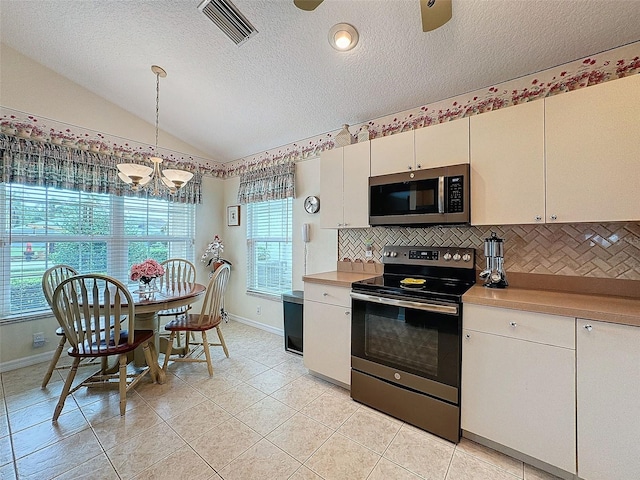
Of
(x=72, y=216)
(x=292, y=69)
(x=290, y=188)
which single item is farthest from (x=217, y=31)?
(x=72, y=216)

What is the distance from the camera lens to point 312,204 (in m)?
3.33

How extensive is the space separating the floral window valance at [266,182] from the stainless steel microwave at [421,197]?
1413 mm

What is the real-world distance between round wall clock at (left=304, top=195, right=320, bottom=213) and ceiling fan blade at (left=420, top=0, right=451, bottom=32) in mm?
1912

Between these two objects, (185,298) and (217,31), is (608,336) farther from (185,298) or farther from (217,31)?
(217,31)

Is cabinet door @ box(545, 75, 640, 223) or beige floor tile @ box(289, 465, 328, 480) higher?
cabinet door @ box(545, 75, 640, 223)

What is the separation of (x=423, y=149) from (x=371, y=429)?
2.11m

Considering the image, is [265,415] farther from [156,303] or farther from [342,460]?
[156,303]

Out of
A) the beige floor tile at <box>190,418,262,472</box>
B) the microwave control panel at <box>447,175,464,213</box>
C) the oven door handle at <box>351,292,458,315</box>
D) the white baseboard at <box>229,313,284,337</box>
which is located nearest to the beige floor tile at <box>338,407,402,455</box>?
the beige floor tile at <box>190,418,262,472</box>

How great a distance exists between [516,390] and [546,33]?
7.27 ft

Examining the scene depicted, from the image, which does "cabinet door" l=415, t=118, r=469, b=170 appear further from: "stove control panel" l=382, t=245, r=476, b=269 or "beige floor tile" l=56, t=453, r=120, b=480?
"beige floor tile" l=56, t=453, r=120, b=480

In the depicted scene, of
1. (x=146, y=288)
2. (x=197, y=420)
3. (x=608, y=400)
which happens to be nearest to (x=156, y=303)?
(x=146, y=288)

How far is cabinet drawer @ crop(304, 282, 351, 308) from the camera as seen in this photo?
2.30 meters

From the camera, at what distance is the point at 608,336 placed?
1.35 metres

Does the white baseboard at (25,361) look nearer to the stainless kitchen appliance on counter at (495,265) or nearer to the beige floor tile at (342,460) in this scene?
the beige floor tile at (342,460)
